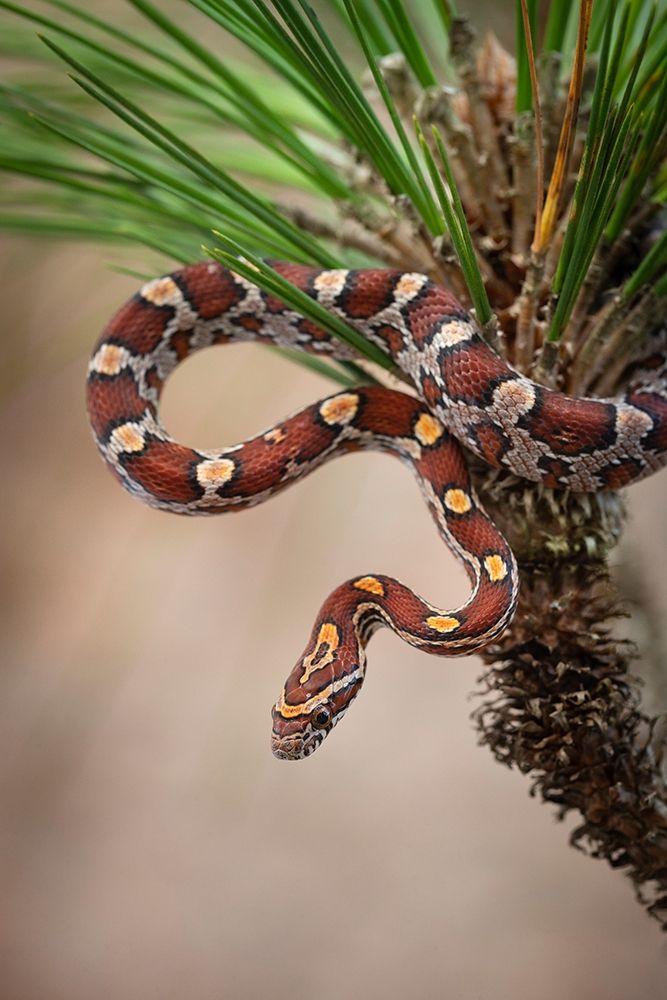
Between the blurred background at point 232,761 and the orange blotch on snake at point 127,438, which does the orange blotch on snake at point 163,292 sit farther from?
the blurred background at point 232,761

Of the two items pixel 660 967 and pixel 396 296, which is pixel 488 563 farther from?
pixel 660 967

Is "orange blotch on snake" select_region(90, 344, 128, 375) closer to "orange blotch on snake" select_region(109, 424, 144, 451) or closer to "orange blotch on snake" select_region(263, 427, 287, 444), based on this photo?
"orange blotch on snake" select_region(109, 424, 144, 451)

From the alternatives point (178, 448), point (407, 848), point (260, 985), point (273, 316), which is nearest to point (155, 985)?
point (260, 985)

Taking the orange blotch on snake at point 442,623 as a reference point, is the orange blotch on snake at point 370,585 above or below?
above

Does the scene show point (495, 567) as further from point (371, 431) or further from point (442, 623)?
point (371, 431)

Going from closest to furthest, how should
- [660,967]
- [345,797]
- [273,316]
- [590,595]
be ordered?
[590,595] → [660,967] → [273,316] → [345,797]

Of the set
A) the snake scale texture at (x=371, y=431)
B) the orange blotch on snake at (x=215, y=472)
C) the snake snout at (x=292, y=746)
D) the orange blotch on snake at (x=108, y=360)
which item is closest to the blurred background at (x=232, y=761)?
the snake scale texture at (x=371, y=431)
